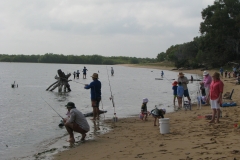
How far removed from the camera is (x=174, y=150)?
704 centimetres

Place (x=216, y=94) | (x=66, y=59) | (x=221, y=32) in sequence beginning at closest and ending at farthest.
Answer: (x=216, y=94) < (x=221, y=32) < (x=66, y=59)

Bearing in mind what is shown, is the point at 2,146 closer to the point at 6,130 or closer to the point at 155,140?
the point at 6,130

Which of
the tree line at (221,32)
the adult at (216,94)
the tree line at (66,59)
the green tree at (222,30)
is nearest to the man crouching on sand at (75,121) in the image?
the adult at (216,94)

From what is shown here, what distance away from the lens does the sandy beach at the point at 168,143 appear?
6.64 meters

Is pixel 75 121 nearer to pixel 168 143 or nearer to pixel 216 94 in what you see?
pixel 168 143

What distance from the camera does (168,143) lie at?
7.88 meters

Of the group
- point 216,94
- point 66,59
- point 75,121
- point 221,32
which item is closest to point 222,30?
point 221,32

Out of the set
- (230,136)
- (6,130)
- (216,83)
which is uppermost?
(216,83)

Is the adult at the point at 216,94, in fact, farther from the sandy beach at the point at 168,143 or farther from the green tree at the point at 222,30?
the green tree at the point at 222,30

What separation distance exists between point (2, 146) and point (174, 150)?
5.57 meters

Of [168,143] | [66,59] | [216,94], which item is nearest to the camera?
[168,143]

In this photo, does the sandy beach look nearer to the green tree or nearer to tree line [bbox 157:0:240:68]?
tree line [bbox 157:0:240:68]

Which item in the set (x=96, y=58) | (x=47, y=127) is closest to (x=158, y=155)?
(x=47, y=127)

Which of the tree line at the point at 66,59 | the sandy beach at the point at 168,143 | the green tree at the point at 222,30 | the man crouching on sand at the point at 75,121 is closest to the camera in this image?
→ the sandy beach at the point at 168,143
